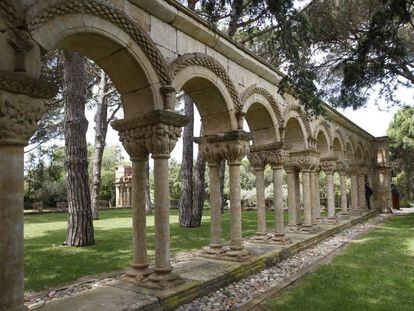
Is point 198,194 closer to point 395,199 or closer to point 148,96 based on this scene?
point 148,96

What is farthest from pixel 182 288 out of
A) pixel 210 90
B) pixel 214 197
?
pixel 210 90

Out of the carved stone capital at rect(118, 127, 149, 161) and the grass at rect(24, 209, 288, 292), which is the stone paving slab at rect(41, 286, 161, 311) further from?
the carved stone capital at rect(118, 127, 149, 161)

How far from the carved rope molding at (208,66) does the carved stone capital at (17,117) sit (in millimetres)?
2196

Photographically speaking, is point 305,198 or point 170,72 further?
point 305,198

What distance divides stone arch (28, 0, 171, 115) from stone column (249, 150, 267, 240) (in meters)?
3.57

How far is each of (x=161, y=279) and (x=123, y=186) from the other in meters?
29.4

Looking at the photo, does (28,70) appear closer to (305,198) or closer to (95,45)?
(95,45)

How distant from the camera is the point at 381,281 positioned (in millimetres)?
5258

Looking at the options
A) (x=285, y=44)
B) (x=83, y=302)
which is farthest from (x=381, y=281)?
(x=83, y=302)

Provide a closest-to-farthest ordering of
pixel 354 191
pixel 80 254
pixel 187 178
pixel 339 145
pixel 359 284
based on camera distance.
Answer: pixel 359 284, pixel 80 254, pixel 187 178, pixel 339 145, pixel 354 191

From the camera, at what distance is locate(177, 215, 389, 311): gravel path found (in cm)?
448

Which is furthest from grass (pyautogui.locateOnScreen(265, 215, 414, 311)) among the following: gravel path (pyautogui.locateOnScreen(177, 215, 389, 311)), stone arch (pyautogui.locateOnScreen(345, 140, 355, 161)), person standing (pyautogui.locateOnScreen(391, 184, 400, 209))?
person standing (pyautogui.locateOnScreen(391, 184, 400, 209))

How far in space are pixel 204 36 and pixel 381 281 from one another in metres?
4.47

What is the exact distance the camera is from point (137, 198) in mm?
4941
